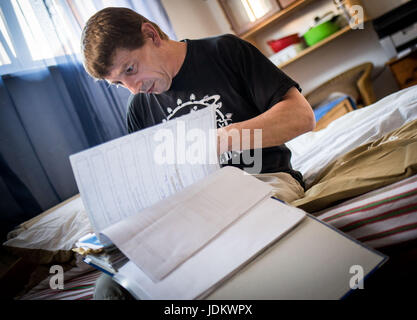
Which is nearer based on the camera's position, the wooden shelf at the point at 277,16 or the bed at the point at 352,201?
the bed at the point at 352,201

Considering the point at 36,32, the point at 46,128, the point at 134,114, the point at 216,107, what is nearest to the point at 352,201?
the point at 216,107

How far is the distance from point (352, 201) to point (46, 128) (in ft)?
5.19

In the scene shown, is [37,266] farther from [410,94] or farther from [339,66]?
[339,66]

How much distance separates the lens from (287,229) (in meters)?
0.38

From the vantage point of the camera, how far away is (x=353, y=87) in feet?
8.77

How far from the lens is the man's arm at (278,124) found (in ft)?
2.28

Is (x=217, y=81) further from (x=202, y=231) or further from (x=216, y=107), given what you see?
(x=202, y=231)

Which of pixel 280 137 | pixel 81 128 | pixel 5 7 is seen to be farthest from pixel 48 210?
pixel 280 137

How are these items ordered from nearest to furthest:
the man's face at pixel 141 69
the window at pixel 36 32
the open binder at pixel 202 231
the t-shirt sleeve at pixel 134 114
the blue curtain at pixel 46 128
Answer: the open binder at pixel 202 231, the man's face at pixel 141 69, the t-shirt sleeve at pixel 134 114, the blue curtain at pixel 46 128, the window at pixel 36 32

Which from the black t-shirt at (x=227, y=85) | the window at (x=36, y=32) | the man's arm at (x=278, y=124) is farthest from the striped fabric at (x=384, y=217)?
the window at (x=36, y=32)

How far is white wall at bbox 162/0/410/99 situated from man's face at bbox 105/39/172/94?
1.96 metres

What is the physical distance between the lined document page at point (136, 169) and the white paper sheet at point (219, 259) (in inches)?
4.2

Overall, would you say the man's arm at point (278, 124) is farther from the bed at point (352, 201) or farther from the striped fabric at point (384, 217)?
the striped fabric at point (384, 217)
